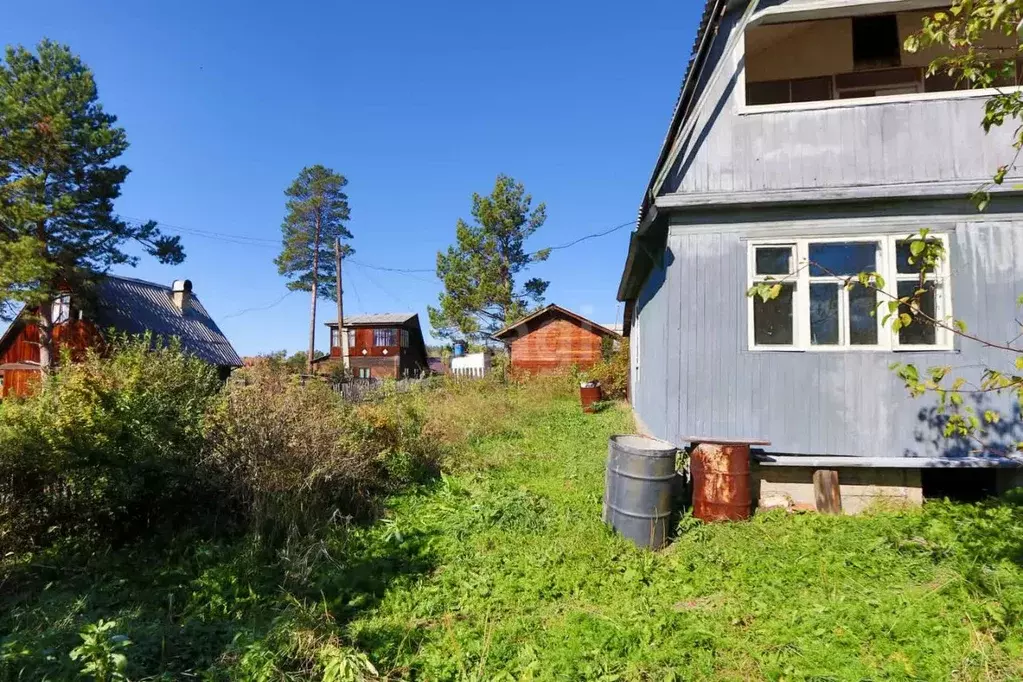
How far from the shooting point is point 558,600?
3867 millimetres

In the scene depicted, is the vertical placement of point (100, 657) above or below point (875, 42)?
below

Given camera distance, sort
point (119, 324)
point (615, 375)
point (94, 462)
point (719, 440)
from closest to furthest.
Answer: point (94, 462) → point (719, 440) → point (615, 375) → point (119, 324)

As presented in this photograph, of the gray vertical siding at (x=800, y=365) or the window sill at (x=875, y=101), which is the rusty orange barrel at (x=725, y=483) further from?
the window sill at (x=875, y=101)

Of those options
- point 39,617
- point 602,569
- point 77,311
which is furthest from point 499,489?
point 77,311

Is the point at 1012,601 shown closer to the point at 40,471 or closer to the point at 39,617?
the point at 39,617

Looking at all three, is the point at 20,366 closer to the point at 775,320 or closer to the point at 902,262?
the point at 775,320

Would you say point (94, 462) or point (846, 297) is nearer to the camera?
point (94, 462)

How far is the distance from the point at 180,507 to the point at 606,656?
4.58 meters

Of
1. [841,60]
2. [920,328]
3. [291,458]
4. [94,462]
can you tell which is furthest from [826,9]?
[94,462]

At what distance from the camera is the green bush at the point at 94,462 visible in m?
4.44

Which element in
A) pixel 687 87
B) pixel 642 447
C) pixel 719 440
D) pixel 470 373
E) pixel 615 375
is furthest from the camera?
pixel 470 373

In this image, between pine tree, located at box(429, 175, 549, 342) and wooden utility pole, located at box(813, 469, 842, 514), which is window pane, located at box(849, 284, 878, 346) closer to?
wooden utility pole, located at box(813, 469, 842, 514)

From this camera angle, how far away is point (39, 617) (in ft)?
11.4

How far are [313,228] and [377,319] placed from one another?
840 cm
